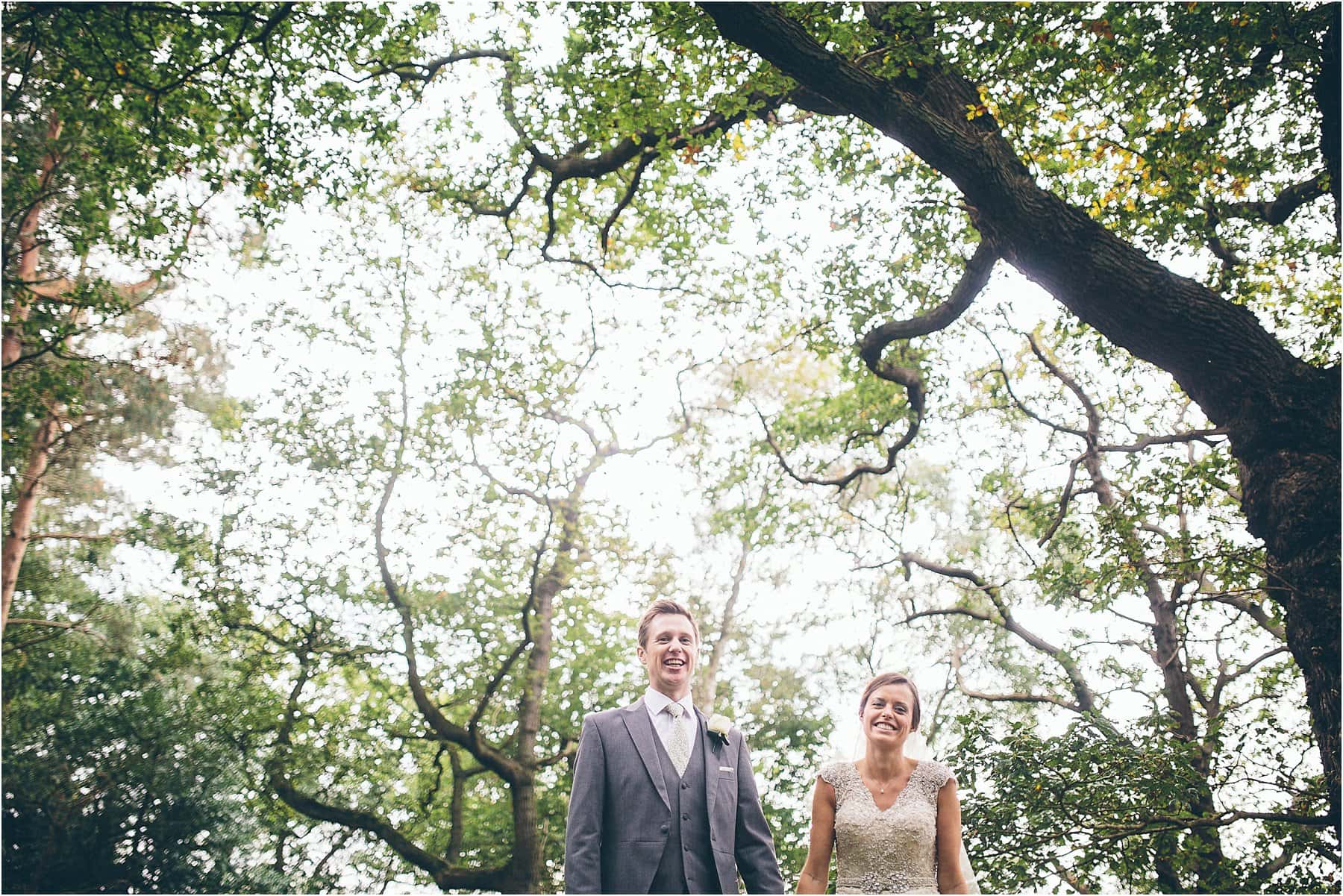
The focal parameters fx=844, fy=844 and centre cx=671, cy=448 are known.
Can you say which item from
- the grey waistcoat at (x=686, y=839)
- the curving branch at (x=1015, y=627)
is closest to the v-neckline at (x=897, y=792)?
the grey waistcoat at (x=686, y=839)

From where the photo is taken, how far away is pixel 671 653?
3094mm

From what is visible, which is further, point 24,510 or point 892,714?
point 24,510

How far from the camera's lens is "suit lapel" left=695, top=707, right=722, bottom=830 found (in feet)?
9.90

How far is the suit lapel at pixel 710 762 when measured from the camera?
3.02 meters

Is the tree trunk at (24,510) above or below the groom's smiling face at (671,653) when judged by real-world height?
above

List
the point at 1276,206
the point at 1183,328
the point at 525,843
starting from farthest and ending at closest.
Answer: the point at 525,843 < the point at 1276,206 < the point at 1183,328

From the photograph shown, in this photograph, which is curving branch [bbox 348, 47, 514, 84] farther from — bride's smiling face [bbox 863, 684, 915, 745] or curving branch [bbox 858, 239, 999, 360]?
bride's smiling face [bbox 863, 684, 915, 745]

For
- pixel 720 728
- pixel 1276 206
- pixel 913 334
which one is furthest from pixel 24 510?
pixel 1276 206

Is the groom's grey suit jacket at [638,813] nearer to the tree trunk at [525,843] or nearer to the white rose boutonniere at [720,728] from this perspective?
the white rose boutonniere at [720,728]

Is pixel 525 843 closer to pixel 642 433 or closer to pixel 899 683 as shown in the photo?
pixel 642 433

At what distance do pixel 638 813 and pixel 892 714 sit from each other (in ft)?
3.51

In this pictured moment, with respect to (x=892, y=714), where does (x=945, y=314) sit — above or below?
above

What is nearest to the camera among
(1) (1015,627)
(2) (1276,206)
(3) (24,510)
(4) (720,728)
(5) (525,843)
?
(4) (720,728)

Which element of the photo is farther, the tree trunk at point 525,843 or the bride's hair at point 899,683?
the tree trunk at point 525,843
